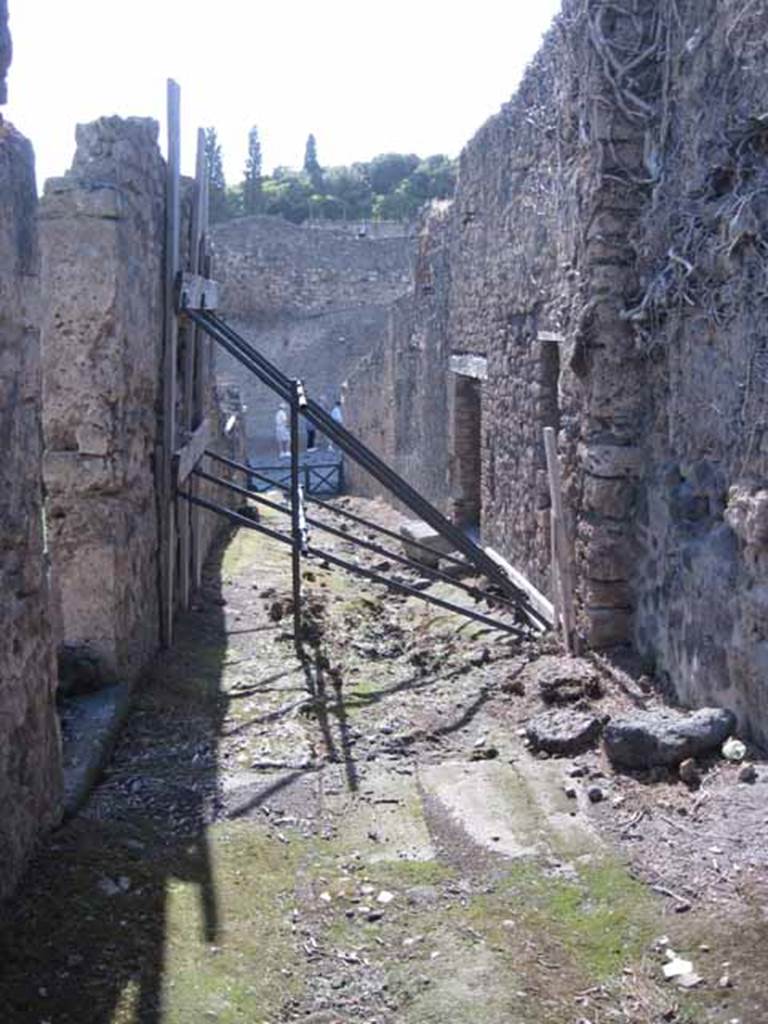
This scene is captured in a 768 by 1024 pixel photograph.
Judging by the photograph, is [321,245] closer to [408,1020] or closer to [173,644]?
[173,644]

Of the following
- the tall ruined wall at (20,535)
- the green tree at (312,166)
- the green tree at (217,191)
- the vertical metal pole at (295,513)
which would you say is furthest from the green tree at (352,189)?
the tall ruined wall at (20,535)

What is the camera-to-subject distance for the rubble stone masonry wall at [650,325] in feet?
16.1

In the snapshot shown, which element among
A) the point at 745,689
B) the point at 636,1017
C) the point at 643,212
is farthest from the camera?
the point at 643,212

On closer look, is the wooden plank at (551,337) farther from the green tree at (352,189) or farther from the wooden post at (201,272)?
the green tree at (352,189)

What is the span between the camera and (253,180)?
4941 cm

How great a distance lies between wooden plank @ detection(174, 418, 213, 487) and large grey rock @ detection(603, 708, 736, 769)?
3.26 meters

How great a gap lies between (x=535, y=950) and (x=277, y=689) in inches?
126

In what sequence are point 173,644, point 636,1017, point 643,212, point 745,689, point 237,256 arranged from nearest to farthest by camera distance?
point 636,1017 < point 745,689 < point 643,212 < point 173,644 < point 237,256

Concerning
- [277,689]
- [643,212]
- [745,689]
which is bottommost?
[277,689]

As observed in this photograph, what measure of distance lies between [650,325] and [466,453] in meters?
5.58

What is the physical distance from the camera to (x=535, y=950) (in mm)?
3564

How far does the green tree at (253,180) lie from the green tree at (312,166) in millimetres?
2366

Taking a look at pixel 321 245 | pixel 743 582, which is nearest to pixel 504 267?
pixel 743 582

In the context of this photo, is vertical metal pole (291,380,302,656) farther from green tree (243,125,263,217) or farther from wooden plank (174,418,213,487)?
green tree (243,125,263,217)
